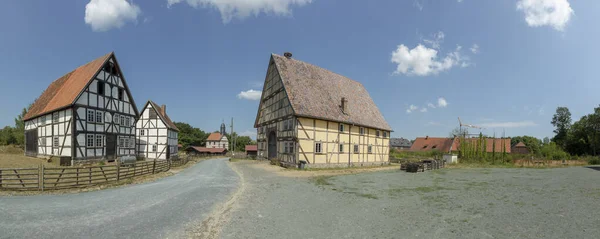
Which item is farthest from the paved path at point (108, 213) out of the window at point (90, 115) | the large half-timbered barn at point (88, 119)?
the window at point (90, 115)

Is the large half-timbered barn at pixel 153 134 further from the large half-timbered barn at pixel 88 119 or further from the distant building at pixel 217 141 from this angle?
the distant building at pixel 217 141

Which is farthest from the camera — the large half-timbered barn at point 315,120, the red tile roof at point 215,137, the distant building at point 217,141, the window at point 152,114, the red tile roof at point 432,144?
the red tile roof at point 215,137

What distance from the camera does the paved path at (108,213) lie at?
25.3ft

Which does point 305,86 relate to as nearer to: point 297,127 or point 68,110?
point 297,127

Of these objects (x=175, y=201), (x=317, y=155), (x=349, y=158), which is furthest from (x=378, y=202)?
(x=349, y=158)

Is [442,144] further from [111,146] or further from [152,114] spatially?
[111,146]

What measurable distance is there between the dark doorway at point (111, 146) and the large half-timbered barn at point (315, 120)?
15342 millimetres

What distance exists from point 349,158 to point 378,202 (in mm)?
17775

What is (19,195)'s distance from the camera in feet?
41.1

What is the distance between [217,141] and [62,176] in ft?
250

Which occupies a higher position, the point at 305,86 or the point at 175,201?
the point at 305,86

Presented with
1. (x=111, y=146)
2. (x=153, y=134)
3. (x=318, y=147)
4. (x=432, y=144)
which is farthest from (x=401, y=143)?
(x=111, y=146)

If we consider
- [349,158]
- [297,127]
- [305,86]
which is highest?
[305,86]

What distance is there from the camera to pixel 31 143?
30.2 m
